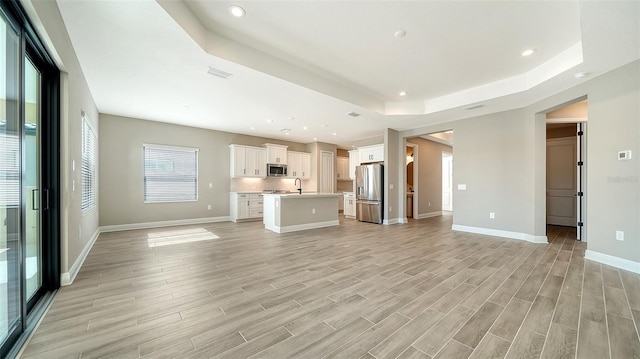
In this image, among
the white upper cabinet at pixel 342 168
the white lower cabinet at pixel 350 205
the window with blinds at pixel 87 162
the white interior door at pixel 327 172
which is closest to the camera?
the window with blinds at pixel 87 162

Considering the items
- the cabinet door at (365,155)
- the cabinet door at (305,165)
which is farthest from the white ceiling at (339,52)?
the cabinet door at (305,165)

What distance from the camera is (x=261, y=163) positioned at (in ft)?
25.8

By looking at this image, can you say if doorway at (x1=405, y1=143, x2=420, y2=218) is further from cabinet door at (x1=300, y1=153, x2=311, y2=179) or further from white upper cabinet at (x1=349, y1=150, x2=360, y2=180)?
cabinet door at (x1=300, y1=153, x2=311, y2=179)

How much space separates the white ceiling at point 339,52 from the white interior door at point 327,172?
3.90 metres

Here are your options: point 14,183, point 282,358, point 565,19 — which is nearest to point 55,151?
point 14,183

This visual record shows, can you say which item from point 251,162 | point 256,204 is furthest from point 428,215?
point 251,162

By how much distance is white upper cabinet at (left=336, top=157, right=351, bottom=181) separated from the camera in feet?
32.8

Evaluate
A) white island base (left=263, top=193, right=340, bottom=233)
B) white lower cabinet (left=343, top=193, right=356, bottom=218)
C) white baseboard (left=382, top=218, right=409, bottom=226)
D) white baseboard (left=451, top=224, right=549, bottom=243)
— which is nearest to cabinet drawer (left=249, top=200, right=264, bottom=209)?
white island base (left=263, top=193, right=340, bottom=233)

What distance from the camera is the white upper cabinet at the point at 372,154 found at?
728cm

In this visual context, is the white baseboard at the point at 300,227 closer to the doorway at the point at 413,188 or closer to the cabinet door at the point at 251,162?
the cabinet door at the point at 251,162

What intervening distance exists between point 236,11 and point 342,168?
789cm

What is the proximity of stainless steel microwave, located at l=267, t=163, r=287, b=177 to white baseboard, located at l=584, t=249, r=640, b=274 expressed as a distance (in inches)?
281

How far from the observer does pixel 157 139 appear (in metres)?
Answer: 6.34

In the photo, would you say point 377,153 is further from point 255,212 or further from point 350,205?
point 255,212
